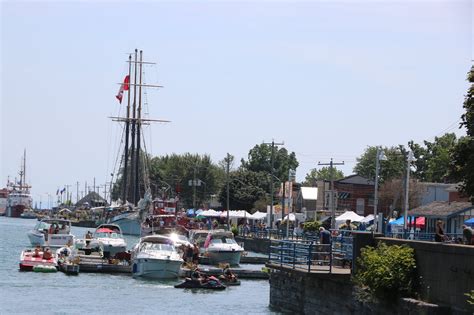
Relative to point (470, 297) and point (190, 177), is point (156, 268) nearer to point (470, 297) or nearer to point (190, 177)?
point (470, 297)

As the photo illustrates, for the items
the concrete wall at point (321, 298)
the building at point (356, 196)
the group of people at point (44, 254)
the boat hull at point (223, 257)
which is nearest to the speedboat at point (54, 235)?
the boat hull at point (223, 257)

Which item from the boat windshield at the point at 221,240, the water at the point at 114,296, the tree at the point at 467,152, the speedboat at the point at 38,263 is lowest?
the water at the point at 114,296

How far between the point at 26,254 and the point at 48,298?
1554 centimetres

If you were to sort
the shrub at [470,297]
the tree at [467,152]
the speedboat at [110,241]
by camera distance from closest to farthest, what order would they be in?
the shrub at [470,297] < the tree at [467,152] < the speedboat at [110,241]

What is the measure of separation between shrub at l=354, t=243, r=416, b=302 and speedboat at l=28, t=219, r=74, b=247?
1940 inches

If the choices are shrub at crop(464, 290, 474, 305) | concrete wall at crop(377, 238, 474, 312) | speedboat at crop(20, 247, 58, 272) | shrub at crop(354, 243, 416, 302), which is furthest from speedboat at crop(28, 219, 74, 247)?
shrub at crop(464, 290, 474, 305)

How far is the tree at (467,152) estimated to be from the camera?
122 ft

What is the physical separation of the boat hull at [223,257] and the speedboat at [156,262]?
10.4 meters

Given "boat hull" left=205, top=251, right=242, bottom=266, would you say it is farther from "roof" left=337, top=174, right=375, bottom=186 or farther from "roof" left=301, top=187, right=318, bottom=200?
"roof" left=301, top=187, right=318, bottom=200

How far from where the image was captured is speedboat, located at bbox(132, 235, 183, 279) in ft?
172

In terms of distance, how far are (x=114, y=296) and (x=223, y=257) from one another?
790 inches

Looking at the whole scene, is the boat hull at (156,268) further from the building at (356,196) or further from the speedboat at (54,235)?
the building at (356,196)

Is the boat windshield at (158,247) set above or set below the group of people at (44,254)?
above

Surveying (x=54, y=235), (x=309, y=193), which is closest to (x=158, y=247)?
(x=54, y=235)
